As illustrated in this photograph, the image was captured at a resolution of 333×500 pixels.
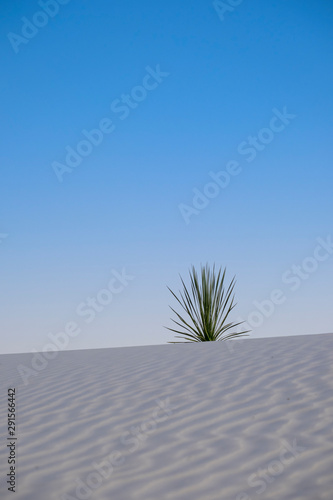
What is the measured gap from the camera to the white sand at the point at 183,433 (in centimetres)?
212

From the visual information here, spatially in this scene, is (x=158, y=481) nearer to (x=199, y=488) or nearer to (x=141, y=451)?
(x=199, y=488)

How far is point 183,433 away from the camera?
2.67m

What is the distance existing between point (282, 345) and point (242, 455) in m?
3.48

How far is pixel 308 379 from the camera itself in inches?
142

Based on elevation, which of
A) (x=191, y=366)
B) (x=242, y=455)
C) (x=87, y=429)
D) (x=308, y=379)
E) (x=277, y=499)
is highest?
(x=191, y=366)

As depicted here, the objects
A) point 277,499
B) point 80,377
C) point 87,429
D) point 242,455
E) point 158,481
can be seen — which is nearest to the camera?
point 277,499

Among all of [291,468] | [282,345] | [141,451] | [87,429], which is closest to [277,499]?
[291,468]

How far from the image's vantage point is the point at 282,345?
5.68m

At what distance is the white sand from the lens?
83.4 inches

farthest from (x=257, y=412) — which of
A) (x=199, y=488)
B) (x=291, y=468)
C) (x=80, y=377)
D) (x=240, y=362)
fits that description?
(x=80, y=377)

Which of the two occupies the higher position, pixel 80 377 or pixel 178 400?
pixel 80 377

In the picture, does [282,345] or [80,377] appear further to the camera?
[282,345]

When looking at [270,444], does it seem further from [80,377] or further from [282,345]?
[282,345]

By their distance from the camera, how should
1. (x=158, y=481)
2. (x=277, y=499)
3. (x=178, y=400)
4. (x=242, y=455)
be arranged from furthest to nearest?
(x=178, y=400)
(x=242, y=455)
(x=158, y=481)
(x=277, y=499)
